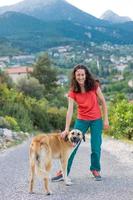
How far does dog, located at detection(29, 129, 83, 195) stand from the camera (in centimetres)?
920

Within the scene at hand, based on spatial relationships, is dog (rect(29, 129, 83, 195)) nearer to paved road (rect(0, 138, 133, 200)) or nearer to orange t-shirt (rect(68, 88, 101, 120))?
paved road (rect(0, 138, 133, 200))

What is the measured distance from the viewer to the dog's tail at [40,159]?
9.17 m

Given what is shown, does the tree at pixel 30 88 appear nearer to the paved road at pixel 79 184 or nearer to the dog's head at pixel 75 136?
the paved road at pixel 79 184

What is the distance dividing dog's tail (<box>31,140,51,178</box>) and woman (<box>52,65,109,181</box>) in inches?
46.1

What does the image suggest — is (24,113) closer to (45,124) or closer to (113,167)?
(45,124)

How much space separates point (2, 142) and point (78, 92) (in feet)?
35.6

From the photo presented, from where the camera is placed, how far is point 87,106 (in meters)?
10.5

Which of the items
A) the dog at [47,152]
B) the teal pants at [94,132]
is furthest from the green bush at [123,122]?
the dog at [47,152]

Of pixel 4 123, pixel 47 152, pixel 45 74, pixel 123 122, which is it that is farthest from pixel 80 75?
pixel 45 74

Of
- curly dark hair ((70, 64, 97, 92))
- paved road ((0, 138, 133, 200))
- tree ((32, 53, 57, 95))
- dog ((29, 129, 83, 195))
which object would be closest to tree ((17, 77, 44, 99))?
tree ((32, 53, 57, 95))

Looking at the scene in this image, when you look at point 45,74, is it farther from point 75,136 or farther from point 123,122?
point 75,136

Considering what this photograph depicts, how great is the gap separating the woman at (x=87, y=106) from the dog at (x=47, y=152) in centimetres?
44

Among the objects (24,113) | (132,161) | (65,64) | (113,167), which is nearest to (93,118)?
(113,167)

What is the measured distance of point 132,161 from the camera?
48.2 ft
